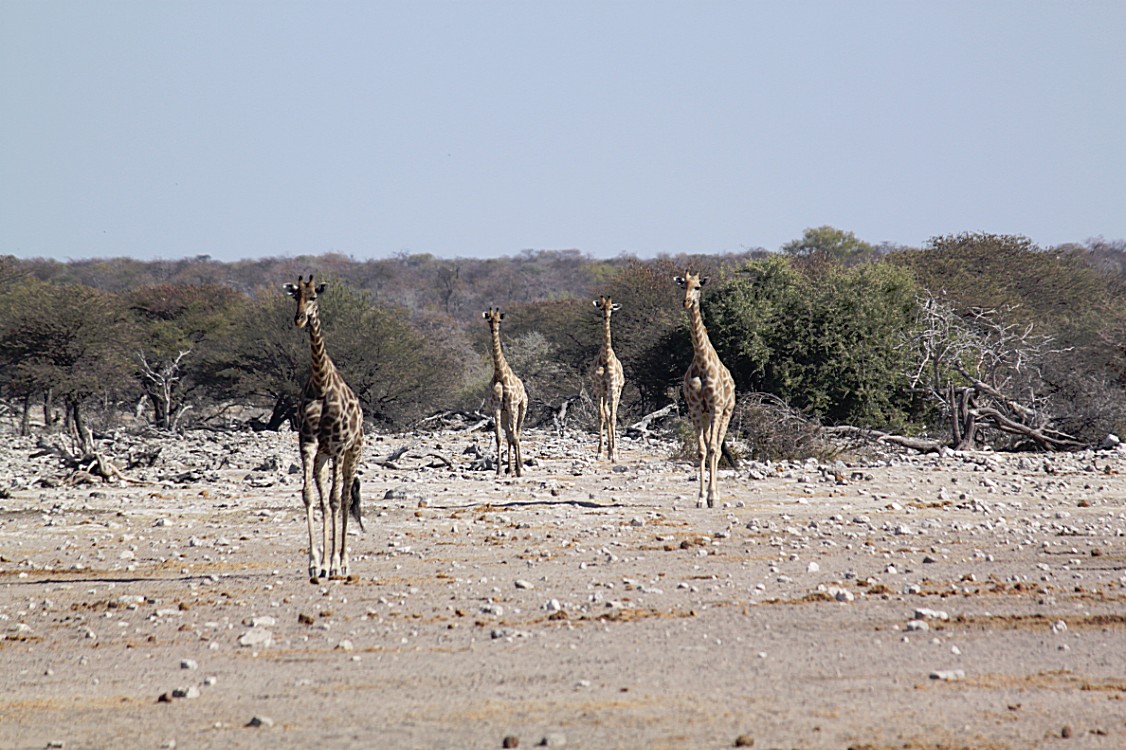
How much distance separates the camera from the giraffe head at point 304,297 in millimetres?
9445

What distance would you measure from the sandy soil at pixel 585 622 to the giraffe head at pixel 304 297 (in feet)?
6.53

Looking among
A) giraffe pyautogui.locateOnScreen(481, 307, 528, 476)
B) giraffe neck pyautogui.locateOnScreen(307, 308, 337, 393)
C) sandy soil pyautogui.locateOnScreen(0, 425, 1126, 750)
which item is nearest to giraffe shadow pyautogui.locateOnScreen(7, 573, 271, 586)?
sandy soil pyautogui.locateOnScreen(0, 425, 1126, 750)

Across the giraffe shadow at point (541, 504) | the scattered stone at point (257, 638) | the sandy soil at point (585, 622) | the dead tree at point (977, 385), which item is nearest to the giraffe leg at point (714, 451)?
the sandy soil at point (585, 622)

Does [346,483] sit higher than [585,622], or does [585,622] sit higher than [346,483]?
[346,483]

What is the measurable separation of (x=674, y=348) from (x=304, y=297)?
18.7 meters

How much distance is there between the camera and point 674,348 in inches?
1093

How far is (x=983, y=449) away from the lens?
20.1 m

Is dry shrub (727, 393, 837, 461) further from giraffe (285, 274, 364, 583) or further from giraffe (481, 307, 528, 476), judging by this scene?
giraffe (285, 274, 364, 583)

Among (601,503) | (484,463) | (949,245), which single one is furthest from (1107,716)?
(949,245)

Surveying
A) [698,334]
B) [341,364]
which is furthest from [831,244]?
[698,334]

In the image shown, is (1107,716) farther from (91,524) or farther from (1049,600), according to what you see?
(91,524)

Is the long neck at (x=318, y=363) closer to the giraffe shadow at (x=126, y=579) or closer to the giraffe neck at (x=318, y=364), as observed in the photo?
the giraffe neck at (x=318, y=364)

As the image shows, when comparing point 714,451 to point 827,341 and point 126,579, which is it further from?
point 827,341

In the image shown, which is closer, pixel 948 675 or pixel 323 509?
pixel 948 675
